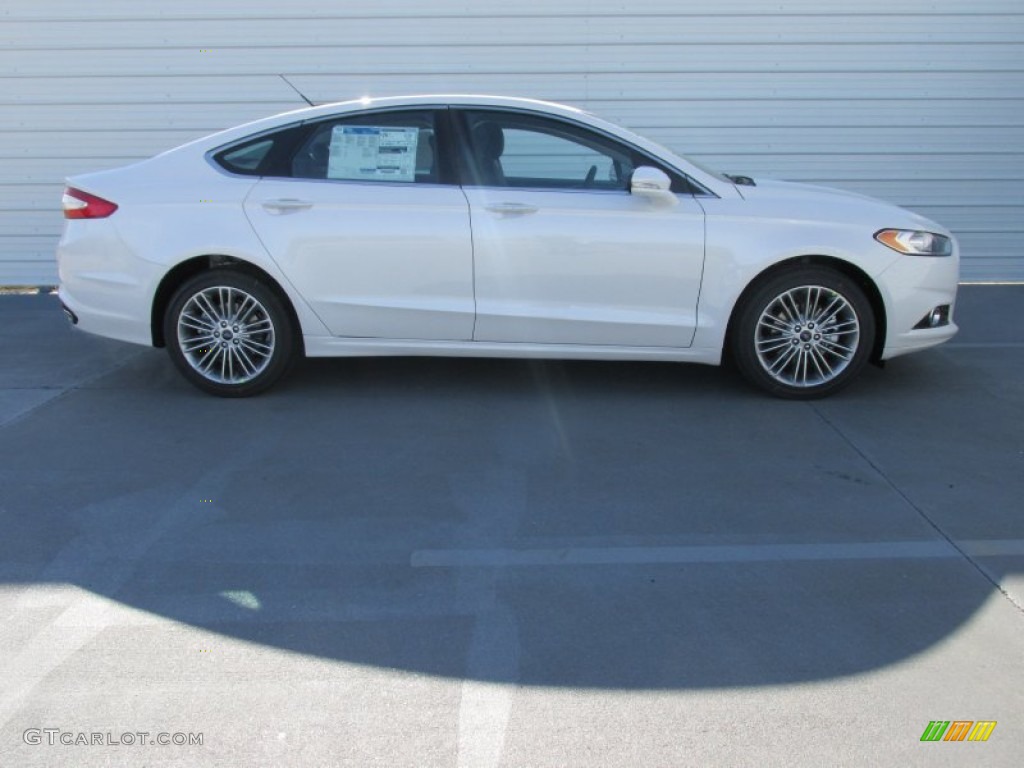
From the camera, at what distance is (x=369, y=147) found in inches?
213

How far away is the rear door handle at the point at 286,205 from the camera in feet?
17.3

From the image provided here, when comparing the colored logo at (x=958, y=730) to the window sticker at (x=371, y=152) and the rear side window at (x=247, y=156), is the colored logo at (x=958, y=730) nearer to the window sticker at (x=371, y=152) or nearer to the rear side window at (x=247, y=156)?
the window sticker at (x=371, y=152)

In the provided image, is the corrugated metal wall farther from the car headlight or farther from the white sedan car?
the car headlight

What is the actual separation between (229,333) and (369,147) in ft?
4.18

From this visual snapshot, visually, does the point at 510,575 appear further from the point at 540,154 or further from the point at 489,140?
the point at 489,140

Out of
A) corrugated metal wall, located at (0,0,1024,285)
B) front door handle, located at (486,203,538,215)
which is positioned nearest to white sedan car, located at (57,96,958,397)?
front door handle, located at (486,203,538,215)

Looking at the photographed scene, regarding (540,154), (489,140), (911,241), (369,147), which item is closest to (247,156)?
(369,147)

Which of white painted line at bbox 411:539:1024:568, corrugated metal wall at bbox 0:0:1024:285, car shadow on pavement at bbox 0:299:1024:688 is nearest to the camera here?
car shadow on pavement at bbox 0:299:1024:688

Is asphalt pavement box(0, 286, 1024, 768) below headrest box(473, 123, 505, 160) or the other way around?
below

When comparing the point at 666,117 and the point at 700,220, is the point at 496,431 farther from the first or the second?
the point at 666,117

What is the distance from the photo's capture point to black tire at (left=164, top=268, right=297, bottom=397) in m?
5.40

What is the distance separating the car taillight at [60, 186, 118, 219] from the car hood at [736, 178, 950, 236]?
3407 millimetres
